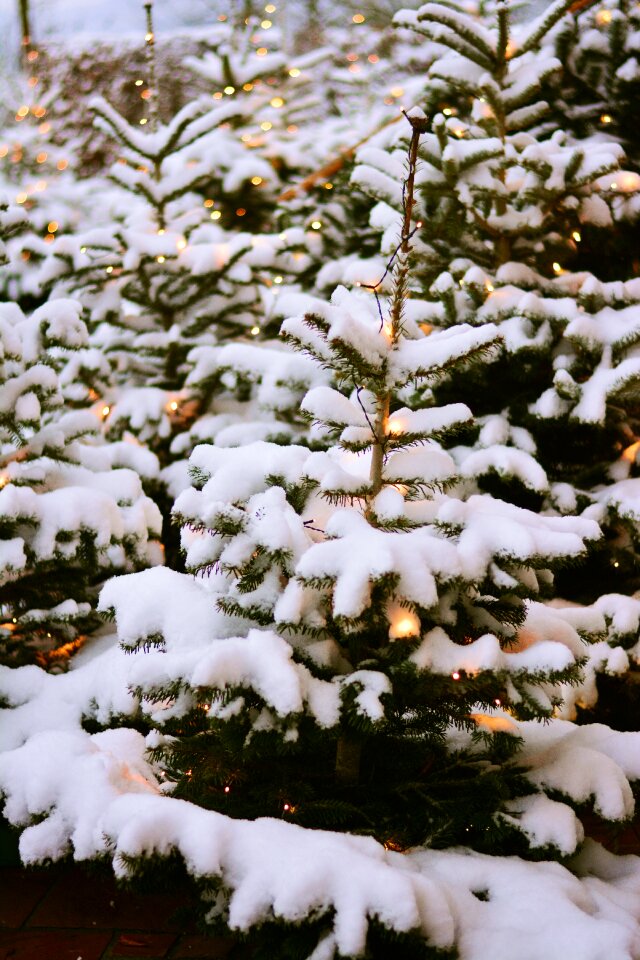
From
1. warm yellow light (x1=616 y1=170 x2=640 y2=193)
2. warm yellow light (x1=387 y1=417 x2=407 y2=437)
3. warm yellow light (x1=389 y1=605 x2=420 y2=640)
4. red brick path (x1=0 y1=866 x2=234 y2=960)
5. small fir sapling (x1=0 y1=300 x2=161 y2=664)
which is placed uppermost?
warm yellow light (x1=616 y1=170 x2=640 y2=193)

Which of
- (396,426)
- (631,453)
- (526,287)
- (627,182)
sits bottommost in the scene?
(631,453)

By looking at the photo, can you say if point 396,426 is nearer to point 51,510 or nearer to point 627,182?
point 51,510

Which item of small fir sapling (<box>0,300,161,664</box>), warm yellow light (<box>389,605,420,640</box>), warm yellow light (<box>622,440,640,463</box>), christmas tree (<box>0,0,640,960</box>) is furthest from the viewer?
warm yellow light (<box>622,440,640,463</box>)

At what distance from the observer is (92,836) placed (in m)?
2.01

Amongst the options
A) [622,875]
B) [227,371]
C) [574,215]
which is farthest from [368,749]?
[574,215]

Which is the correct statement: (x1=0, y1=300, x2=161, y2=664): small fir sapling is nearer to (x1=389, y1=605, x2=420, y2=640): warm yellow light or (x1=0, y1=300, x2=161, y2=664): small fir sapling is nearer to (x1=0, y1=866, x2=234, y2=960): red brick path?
(x1=0, y1=866, x2=234, y2=960): red brick path

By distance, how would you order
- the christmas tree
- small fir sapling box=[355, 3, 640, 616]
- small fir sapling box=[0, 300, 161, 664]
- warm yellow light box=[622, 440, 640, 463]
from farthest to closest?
warm yellow light box=[622, 440, 640, 463]
small fir sapling box=[355, 3, 640, 616]
small fir sapling box=[0, 300, 161, 664]
the christmas tree

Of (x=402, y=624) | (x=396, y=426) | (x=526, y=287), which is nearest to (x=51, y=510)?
(x=396, y=426)

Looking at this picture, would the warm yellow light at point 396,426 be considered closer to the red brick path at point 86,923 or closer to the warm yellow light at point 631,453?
the red brick path at point 86,923

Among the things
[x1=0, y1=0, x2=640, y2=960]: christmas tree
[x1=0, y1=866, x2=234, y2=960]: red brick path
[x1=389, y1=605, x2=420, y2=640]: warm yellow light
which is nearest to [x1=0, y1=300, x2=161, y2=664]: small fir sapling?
[x1=0, y1=0, x2=640, y2=960]: christmas tree

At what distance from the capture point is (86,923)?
2357 mm

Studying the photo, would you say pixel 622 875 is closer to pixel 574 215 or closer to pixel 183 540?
pixel 183 540

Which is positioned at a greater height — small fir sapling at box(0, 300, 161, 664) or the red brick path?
small fir sapling at box(0, 300, 161, 664)

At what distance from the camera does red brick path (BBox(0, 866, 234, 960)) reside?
224cm
